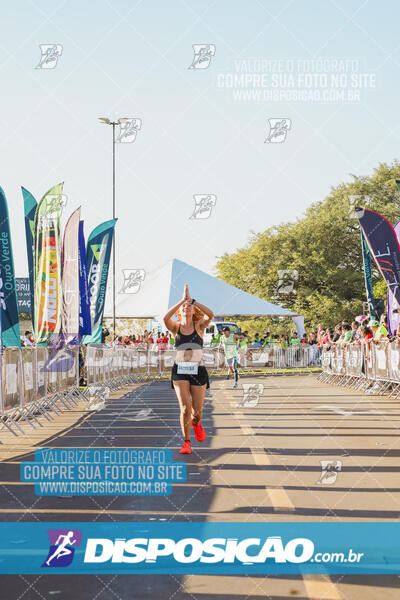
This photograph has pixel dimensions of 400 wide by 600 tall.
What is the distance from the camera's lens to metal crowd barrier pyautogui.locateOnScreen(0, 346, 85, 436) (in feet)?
39.8

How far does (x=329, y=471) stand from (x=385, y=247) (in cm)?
1300

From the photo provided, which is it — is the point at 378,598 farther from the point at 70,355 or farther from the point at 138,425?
the point at 70,355

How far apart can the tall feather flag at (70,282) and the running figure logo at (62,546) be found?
13.9 meters

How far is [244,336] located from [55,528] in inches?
1272

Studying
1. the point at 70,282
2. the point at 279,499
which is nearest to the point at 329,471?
the point at 279,499

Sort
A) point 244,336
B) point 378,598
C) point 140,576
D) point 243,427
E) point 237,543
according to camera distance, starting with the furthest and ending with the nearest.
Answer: point 244,336
point 243,427
point 237,543
point 140,576
point 378,598

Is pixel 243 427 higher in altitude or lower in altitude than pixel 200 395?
lower

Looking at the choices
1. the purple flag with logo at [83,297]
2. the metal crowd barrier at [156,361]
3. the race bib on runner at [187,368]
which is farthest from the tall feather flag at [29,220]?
the race bib on runner at [187,368]

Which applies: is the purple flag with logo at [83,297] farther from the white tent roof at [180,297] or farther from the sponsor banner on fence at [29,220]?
the white tent roof at [180,297]

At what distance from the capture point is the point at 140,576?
4723mm

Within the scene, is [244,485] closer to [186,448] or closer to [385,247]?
[186,448]

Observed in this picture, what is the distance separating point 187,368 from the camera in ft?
31.8

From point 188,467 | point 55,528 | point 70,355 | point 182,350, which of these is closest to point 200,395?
point 182,350

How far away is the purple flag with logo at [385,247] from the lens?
789 inches
